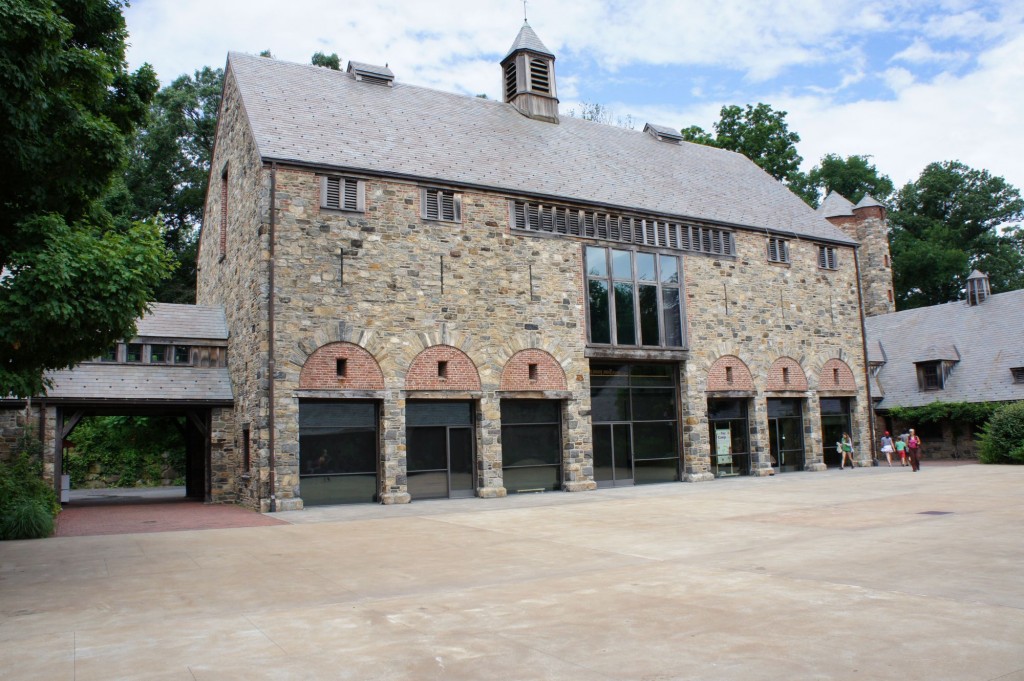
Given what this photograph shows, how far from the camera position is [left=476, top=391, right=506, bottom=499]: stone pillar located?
18.8 meters

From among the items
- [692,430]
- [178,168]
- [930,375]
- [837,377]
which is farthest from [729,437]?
[178,168]

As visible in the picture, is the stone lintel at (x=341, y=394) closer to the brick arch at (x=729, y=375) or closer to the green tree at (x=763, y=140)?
the brick arch at (x=729, y=375)

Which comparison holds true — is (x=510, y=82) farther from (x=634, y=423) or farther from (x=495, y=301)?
(x=634, y=423)

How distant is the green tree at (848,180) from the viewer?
51.2 metres

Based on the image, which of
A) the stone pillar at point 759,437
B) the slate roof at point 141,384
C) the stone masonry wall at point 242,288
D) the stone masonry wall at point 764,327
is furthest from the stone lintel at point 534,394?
the stone pillar at point 759,437

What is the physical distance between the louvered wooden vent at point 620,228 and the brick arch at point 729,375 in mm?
3379

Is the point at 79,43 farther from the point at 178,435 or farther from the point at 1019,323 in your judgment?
the point at 1019,323

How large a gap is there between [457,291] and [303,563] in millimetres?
10292

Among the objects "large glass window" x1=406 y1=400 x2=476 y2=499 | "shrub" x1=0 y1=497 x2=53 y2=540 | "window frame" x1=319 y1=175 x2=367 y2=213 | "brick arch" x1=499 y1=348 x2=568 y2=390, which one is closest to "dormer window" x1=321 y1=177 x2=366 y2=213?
"window frame" x1=319 y1=175 x2=367 y2=213

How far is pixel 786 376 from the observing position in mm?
24953

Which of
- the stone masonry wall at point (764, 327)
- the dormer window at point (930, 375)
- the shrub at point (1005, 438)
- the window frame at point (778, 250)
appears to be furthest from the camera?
the dormer window at point (930, 375)

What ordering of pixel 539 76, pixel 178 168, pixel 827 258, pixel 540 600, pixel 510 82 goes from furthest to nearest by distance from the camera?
pixel 178 168 < pixel 827 258 < pixel 510 82 < pixel 539 76 < pixel 540 600

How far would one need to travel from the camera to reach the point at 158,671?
5.24m

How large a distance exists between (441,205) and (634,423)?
8.15m
